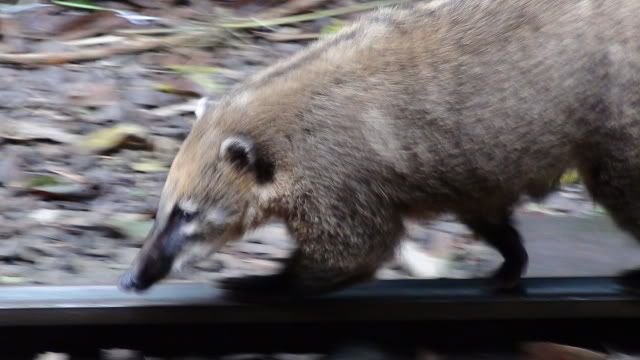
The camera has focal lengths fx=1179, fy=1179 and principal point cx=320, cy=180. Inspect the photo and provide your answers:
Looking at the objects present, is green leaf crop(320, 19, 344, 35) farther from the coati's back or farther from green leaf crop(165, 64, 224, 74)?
the coati's back

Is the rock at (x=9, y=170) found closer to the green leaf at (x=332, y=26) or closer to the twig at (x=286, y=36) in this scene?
the twig at (x=286, y=36)

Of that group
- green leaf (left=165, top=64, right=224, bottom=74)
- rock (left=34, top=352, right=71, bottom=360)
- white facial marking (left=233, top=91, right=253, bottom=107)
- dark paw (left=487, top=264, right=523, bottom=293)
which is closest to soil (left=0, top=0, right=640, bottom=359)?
green leaf (left=165, top=64, right=224, bottom=74)

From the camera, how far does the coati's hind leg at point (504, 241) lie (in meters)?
4.14

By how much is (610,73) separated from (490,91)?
0.37 metres

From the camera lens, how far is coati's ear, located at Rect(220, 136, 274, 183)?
3699 millimetres

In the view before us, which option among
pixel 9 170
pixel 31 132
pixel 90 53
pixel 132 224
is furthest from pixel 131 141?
pixel 90 53

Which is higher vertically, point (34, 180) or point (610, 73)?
point (610, 73)

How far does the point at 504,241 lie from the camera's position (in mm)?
4227

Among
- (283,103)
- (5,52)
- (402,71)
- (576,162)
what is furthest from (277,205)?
(5,52)

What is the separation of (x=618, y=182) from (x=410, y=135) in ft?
2.25

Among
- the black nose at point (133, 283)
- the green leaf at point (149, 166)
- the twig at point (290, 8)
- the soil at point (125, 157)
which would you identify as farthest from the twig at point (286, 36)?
the black nose at point (133, 283)

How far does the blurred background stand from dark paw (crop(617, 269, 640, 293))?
23 cm

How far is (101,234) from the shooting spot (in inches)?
184

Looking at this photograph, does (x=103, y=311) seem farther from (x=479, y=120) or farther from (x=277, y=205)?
(x=479, y=120)
